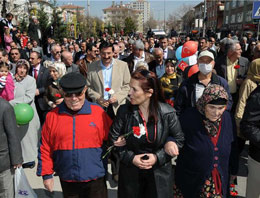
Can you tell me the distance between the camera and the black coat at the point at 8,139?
253 cm

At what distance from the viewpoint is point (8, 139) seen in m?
2.61

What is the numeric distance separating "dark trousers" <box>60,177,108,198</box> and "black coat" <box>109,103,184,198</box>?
0.26 metres

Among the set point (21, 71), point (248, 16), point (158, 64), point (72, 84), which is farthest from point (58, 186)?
point (248, 16)

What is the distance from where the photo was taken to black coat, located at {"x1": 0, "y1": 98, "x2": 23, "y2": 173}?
8.31 ft

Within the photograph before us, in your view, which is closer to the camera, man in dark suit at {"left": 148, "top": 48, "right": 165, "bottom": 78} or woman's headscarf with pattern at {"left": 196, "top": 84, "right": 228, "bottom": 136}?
woman's headscarf with pattern at {"left": 196, "top": 84, "right": 228, "bottom": 136}

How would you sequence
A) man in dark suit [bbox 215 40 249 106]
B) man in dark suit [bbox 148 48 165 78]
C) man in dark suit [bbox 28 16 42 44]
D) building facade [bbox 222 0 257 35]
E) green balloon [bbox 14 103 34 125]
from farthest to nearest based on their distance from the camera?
building facade [bbox 222 0 257 35] < man in dark suit [bbox 28 16 42 44] < man in dark suit [bbox 148 48 165 78] < man in dark suit [bbox 215 40 249 106] < green balloon [bbox 14 103 34 125]

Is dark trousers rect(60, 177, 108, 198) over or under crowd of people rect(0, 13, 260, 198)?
under

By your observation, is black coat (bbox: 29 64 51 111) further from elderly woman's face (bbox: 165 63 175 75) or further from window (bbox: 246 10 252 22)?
window (bbox: 246 10 252 22)

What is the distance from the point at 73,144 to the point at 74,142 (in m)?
0.02

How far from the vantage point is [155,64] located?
5859 mm

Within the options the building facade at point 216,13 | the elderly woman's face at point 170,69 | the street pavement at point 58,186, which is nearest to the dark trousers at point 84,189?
the street pavement at point 58,186

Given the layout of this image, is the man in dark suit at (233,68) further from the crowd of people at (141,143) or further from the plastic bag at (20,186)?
the plastic bag at (20,186)

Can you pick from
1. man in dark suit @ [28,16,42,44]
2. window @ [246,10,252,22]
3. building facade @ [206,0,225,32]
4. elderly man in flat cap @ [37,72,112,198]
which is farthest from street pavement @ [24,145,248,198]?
building facade @ [206,0,225,32]

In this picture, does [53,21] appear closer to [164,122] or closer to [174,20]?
[164,122]
